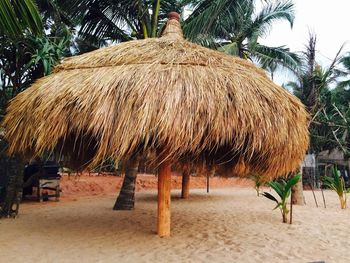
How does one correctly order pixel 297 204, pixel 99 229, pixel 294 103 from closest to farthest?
pixel 294 103 < pixel 99 229 < pixel 297 204

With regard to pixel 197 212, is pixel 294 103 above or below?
above

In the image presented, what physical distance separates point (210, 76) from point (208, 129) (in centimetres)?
80

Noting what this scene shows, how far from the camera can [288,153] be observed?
5.13m

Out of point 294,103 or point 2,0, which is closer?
point 2,0

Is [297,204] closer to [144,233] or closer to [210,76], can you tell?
[144,233]

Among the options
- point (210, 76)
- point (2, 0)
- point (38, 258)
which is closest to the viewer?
point (2, 0)

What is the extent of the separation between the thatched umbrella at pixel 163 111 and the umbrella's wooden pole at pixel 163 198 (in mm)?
15

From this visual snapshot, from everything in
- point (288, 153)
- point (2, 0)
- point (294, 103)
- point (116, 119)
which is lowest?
point (288, 153)

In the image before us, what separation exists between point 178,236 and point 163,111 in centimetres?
224

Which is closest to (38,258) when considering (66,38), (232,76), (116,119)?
(116,119)

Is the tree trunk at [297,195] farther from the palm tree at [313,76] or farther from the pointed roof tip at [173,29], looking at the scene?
the pointed roof tip at [173,29]

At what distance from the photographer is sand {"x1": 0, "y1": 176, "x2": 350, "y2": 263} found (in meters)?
4.61

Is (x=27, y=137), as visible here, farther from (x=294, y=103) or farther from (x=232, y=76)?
(x=294, y=103)

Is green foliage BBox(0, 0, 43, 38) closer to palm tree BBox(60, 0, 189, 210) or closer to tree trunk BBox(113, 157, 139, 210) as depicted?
tree trunk BBox(113, 157, 139, 210)
